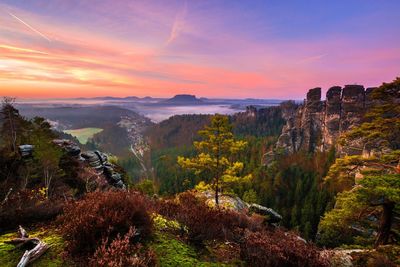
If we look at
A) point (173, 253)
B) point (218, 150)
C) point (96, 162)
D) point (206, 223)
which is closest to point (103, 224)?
point (173, 253)

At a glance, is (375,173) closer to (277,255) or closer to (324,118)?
(277,255)

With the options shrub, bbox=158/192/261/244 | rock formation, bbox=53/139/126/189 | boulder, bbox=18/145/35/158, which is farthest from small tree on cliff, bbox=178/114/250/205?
boulder, bbox=18/145/35/158

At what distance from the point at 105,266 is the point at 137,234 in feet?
3.69

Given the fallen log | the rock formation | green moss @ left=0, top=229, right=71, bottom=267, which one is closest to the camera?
the fallen log

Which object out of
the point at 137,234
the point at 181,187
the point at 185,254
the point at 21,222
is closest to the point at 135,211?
the point at 137,234

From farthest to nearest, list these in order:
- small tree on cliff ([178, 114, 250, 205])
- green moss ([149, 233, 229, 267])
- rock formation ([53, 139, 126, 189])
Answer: rock formation ([53, 139, 126, 189]), small tree on cliff ([178, 114, 250, 205]), green moss ([149, 233, 229, 267])

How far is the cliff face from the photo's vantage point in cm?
10244

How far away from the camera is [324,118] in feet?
385

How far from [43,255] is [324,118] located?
128 meters

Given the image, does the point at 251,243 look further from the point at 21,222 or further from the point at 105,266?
the point at 21,222

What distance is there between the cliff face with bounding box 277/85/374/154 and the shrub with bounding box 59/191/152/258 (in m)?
101

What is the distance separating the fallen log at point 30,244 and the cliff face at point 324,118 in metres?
103

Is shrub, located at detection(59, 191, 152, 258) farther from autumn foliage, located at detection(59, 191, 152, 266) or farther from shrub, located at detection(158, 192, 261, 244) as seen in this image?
shrub, located at detection(158, 192, 261, 244)

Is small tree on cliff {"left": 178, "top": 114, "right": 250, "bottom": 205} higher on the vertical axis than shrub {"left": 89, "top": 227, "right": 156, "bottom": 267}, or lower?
lower
